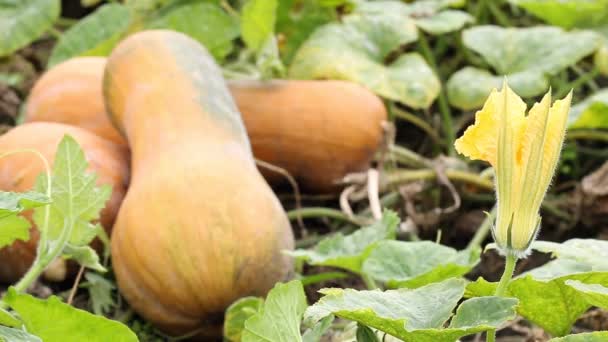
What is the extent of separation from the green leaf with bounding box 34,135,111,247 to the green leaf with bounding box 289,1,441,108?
77 cm

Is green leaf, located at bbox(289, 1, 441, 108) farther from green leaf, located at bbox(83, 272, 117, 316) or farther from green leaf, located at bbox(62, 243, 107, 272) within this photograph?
green leaf, located at bbox(62, 243, 107, 272)

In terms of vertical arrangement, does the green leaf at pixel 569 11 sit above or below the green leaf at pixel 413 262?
below

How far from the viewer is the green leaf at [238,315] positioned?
1212mm

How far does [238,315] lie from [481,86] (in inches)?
29.0

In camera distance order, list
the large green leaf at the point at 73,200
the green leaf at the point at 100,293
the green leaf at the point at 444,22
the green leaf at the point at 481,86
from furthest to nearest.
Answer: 1. the green leaf at the point at 444,22
2. the green leaf at the point at 481,86
3. the green leaf at the point at 100,293
4. the large green leaf at the point at 73,200

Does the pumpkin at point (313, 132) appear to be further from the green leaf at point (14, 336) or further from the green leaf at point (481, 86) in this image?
the green leaf at point (14, 336)

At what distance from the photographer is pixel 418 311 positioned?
2.64 ft

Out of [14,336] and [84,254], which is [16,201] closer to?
[14,336]

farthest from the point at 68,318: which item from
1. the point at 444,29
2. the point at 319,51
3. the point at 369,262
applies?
the point at 444,29

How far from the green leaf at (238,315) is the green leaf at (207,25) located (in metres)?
0.79

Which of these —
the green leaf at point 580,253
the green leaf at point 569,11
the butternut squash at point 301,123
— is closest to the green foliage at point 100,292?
the butternut squash at point 301,123

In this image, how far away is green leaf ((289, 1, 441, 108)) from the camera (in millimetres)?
1780

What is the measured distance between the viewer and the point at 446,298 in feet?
2.68

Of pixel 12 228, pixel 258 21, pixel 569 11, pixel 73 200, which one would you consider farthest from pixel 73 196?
pixel 569 11
